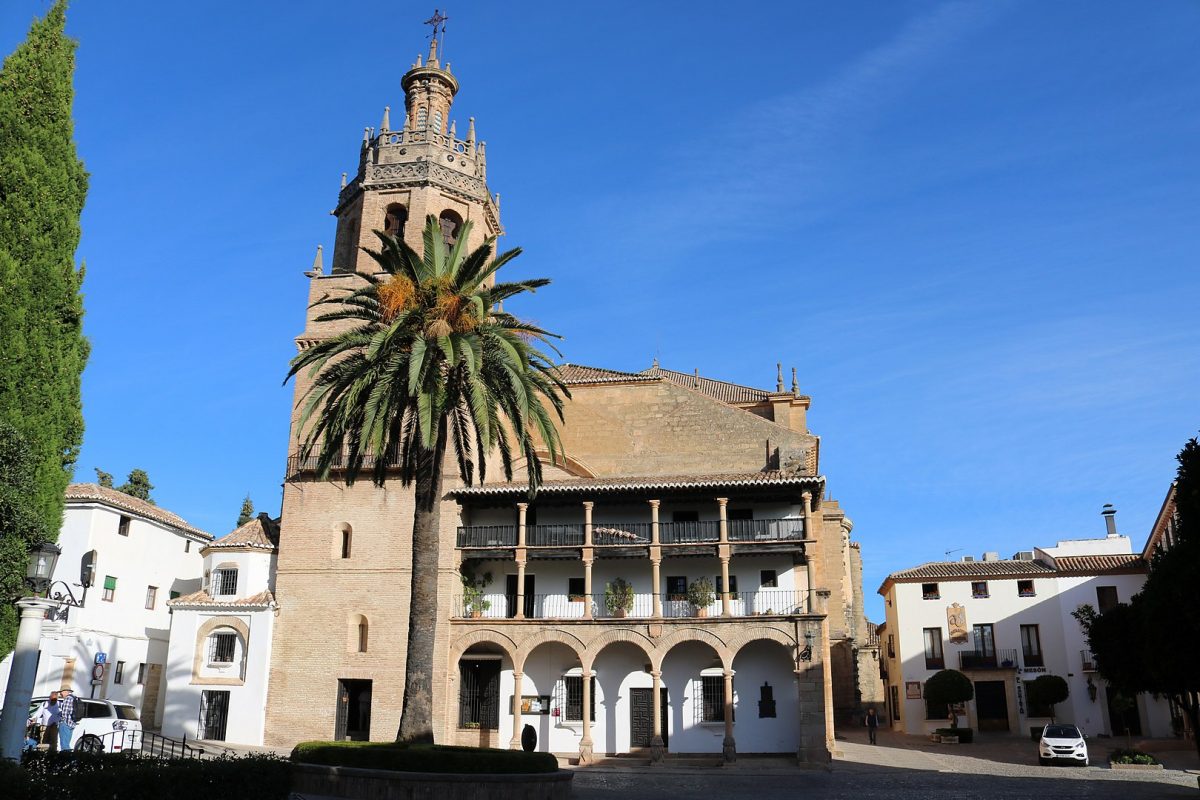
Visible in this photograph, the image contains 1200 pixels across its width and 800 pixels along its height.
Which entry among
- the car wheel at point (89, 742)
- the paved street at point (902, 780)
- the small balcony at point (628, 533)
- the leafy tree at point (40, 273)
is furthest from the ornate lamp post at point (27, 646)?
the small balcony at point (628, 533)

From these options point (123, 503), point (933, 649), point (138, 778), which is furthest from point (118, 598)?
point (933, 649)

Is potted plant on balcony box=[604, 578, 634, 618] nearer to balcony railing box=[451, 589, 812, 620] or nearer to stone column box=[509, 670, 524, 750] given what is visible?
balcony railing box=[451, 589, 812, 620]

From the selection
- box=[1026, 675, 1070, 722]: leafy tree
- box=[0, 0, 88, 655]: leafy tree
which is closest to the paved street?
box=[1026, 675, 1070, 722]: leafy tree

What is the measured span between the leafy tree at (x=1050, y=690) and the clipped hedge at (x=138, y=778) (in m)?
34.9

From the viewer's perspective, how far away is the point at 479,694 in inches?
1330

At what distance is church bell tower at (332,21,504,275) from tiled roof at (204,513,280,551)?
10238 mm

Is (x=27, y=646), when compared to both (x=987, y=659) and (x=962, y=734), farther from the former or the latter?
(x=987, y=659)

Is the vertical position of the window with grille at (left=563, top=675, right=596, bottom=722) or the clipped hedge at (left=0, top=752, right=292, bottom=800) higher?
the window with grille at (left=563, top=675, right=596, bottom=722)

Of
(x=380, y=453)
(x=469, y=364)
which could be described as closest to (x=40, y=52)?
(x=469, y=364)

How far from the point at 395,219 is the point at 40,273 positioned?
79.9 ft

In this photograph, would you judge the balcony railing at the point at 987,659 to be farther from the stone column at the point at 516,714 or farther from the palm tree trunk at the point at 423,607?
the palm tree trunk at the point at 423,607

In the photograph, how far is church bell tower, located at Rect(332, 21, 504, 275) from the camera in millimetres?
37531

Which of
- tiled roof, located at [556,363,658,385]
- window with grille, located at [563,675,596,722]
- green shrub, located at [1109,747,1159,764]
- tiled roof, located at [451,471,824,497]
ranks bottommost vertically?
green shrub, located at [1109,747,1159,764]

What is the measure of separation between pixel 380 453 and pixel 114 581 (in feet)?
63.3
